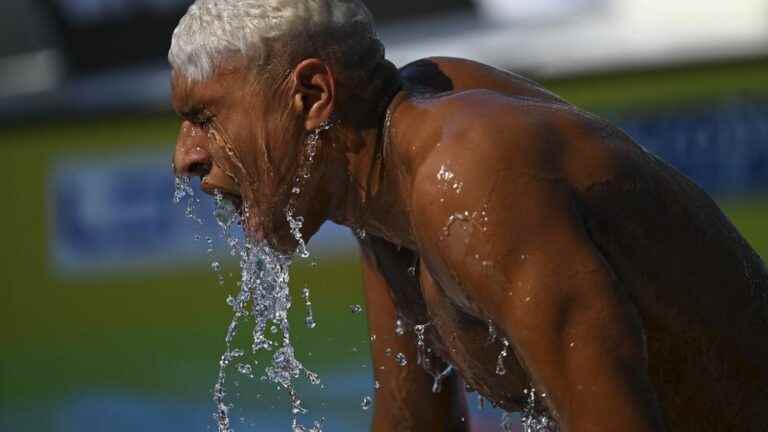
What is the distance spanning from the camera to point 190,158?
2.06 meters

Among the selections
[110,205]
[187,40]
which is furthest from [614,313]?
[110,205]

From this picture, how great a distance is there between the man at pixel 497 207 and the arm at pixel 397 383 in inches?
6.6

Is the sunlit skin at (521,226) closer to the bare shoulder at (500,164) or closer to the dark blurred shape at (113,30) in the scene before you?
the bare shoulder at (500,164)

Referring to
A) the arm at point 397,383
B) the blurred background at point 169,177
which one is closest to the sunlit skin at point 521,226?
the arm at point 397,383

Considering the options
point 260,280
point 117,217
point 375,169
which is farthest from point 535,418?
point 117,217

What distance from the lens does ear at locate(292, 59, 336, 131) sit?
1.95m

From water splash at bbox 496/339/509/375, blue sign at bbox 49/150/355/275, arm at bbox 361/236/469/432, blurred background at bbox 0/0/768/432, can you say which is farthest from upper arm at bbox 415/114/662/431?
blue sign at bbox 49/150/355/275

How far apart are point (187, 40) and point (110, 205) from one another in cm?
643

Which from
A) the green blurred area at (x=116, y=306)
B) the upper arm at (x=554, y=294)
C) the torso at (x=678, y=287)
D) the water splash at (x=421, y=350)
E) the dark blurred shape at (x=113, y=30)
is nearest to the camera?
the upper arm at (x=554, y=294)

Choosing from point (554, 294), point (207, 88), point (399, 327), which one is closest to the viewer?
point (554, 294)

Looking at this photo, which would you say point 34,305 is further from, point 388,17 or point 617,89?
point 617,89

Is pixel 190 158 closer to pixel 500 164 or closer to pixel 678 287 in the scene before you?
pixel 500 164

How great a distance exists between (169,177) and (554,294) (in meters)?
6.60

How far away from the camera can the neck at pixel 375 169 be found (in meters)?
2.00
